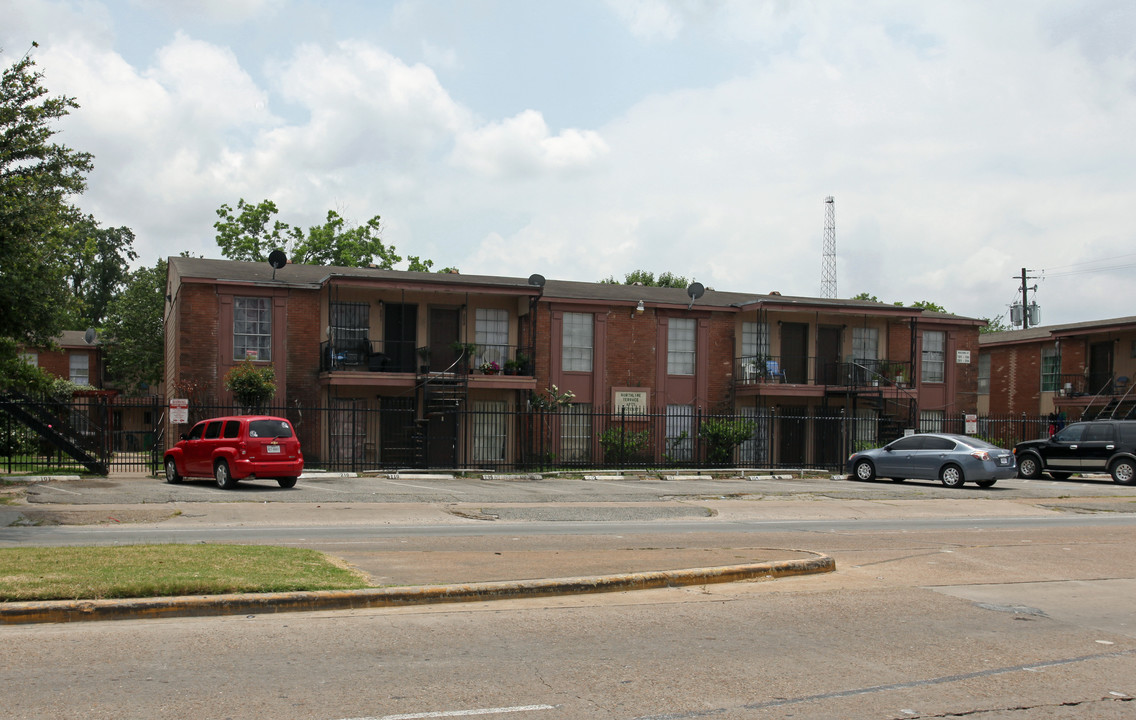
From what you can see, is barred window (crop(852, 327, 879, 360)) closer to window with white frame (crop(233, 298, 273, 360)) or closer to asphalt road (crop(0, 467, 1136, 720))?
window with white frame (crop(233, 298, 273, 360))

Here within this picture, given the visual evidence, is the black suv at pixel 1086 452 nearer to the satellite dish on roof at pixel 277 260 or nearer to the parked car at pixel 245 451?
the parked car at pixel 245 451

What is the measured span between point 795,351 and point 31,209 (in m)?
26.1

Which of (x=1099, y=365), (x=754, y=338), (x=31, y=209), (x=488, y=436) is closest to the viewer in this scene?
(x=31, y=209)

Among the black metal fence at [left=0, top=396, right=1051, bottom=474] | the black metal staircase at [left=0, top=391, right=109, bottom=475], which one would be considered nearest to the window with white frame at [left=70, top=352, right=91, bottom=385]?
the black metal fence at [left=0, top=396, right=1051, bottom=474]

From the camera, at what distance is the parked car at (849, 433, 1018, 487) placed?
84.8 ft

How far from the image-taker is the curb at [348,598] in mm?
8156

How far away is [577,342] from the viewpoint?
33.8m

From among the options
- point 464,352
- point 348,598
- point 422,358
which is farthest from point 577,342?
point 348,598

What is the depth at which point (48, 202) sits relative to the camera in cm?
1802

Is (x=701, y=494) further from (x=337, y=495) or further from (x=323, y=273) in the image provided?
(x=323, y=273)

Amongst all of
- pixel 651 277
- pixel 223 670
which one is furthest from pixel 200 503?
pixel 651 277

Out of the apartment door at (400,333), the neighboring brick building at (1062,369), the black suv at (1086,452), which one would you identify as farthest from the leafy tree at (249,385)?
the neighboring brick building at (1062,369)

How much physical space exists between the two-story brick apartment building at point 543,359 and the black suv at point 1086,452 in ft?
18.2

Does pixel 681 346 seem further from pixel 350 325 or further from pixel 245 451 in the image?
pixel 245 451
